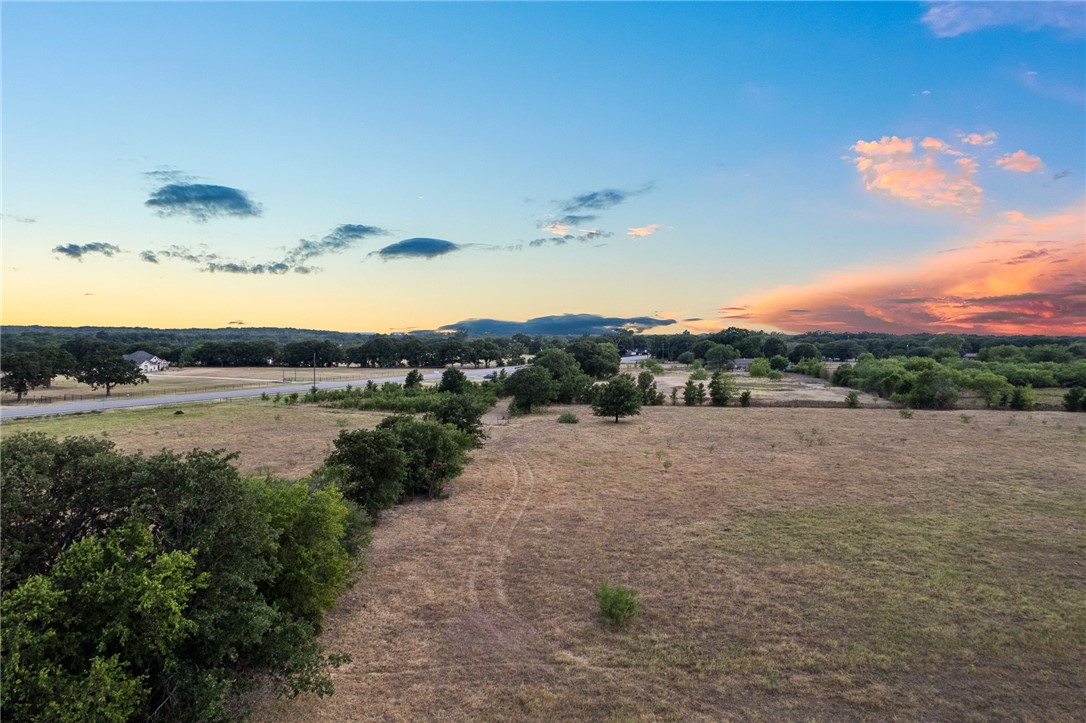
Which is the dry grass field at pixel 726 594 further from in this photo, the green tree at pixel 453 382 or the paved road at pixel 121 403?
the paved road at pixel 121 403

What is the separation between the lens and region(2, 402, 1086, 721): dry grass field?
1131 cm

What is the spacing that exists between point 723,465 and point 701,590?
18.6m

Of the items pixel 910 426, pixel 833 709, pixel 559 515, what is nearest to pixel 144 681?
pixel 833 709

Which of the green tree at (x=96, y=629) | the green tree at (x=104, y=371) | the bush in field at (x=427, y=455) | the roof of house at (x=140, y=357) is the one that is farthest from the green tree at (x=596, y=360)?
the green tree at (x=96, y=629)

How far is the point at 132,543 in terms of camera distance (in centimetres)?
942

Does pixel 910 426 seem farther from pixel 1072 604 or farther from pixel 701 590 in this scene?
pixel 701 590

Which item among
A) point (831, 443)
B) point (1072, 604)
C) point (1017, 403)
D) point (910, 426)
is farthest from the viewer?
point (1017, 403)

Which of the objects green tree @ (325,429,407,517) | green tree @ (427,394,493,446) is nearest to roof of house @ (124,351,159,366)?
green tree @ (427,394,493,446)

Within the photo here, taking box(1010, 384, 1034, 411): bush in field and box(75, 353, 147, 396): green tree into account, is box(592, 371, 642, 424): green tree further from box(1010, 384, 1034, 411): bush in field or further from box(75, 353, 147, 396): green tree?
box(75, 353, 147, 396): green tree

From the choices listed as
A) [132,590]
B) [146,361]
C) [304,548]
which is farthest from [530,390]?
[146,361]

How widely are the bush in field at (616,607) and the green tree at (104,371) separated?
77133 mm

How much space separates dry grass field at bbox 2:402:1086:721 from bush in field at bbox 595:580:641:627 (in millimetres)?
314

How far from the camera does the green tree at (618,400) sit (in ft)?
173

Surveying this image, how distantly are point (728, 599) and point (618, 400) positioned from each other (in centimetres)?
3730
